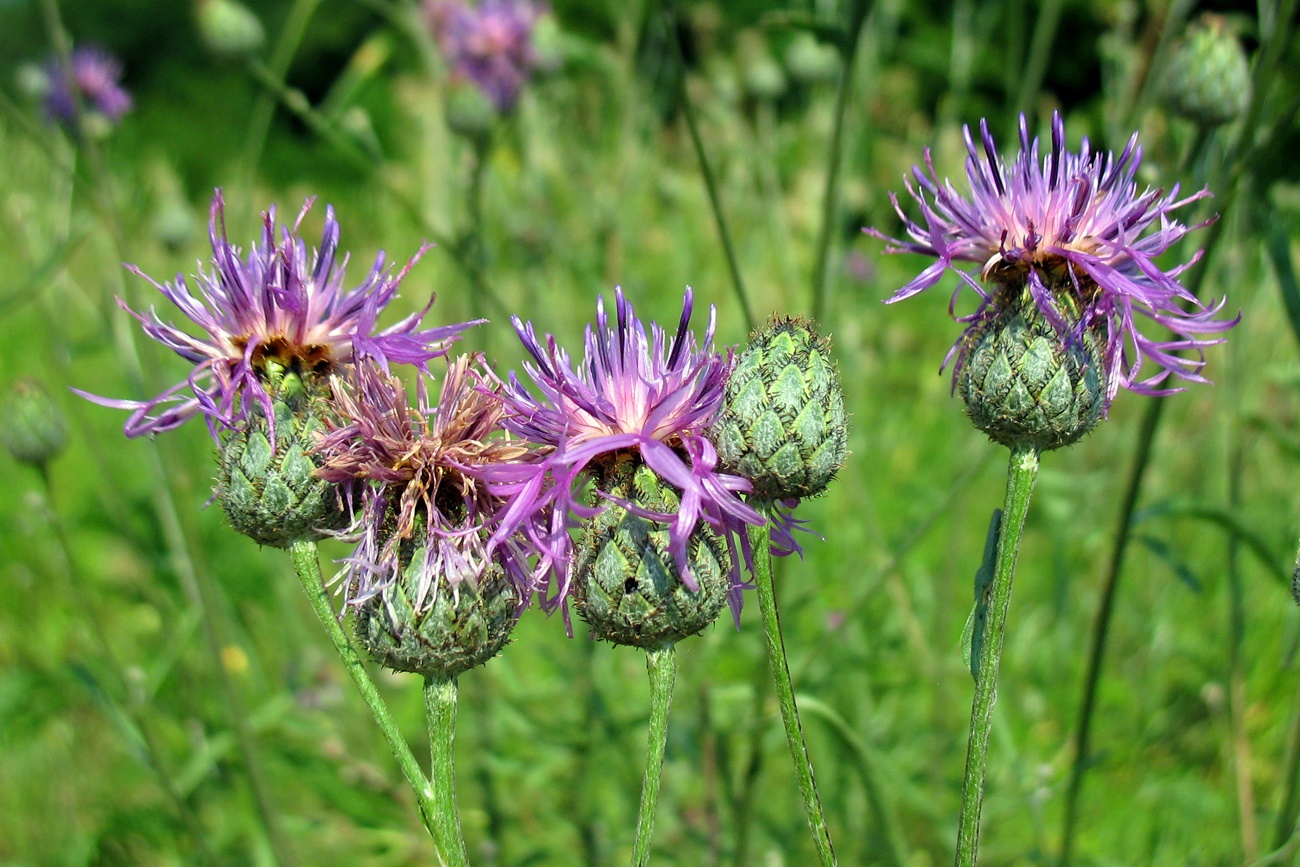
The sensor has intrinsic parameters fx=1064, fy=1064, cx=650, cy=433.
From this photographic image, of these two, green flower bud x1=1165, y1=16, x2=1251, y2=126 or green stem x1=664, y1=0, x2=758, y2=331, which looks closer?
green stem x1=664, y1=0, x2=758, y2=331

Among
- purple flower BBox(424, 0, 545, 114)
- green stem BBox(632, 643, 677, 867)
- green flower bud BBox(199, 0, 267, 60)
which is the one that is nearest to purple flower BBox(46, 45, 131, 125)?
purple flower BBox(424, 0, 545, 114)

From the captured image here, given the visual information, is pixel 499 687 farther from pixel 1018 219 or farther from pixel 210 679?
pixel 1018 219

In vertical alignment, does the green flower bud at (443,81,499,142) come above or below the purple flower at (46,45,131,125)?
below

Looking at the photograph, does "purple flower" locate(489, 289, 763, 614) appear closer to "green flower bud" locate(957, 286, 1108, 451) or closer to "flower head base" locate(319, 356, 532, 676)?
"flower head base" locate(319, 356, 532, 676)

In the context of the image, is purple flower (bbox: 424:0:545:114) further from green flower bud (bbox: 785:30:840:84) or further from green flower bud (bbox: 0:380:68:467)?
green flower bud (bbox: 0:380:68:467)

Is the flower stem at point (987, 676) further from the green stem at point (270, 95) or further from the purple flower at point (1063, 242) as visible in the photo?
the green stem at point (270, 95)

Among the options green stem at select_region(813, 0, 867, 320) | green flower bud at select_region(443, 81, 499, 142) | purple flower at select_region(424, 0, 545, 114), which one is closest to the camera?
green stem at select_region(813, 0, 867, 320)

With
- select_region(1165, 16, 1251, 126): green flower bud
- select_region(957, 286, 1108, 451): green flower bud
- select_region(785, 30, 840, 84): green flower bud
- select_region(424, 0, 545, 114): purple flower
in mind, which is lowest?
select_region(957, 286, 1108, 451): green flower bud

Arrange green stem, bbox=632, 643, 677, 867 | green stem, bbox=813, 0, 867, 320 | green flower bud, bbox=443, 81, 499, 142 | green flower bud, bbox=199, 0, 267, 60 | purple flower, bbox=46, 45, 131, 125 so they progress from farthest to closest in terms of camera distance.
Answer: purple flower, bbox=46, 45, 131, 125
green flower bud, bbox=443, 81, 499, 142
green flower bud, bbox=199, 0, 267, 60
green stem, bbox=813, 0, 867, 320
green stem, bbox=632, 643, 677, 867
